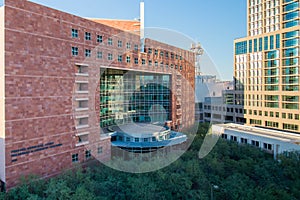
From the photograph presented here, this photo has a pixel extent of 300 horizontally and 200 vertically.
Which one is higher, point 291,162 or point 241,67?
point 241,67

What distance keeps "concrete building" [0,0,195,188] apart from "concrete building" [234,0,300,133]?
51.7 ft

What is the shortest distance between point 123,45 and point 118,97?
4.30 meters

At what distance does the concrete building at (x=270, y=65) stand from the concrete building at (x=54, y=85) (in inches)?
621

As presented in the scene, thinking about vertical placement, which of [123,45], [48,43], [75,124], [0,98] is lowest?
[75,124]

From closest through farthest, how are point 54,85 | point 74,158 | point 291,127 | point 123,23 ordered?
1. point 54,85
2. point 74,158
3. point 123,23
4. point 291,127

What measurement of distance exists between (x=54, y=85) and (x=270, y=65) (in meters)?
22.9

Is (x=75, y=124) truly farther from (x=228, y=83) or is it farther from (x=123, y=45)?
(x=228, y=83)

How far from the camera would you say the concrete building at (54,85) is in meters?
9.05

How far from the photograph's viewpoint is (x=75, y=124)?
38.1ft

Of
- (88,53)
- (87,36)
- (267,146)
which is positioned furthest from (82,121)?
(267,146)

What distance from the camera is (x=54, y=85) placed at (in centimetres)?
1056

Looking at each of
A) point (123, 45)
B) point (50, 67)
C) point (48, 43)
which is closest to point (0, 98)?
point (50, 67)

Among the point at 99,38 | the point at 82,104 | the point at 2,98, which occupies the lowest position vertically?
the point at 82,104

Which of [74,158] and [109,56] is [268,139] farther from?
[74,158]
